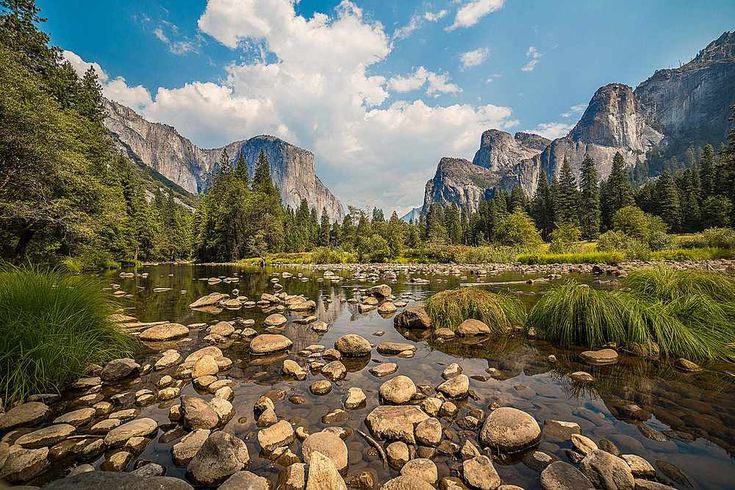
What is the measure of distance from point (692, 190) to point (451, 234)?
171ft

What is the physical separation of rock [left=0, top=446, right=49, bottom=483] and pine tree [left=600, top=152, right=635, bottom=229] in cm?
8584

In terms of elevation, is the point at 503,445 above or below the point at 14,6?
below

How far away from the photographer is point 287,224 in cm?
8256

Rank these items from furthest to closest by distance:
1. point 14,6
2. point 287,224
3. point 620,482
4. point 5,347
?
point 287,224 → point 14,6 → point 5,347 → point 620,482

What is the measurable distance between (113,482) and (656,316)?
943 centimetres

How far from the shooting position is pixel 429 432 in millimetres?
3951

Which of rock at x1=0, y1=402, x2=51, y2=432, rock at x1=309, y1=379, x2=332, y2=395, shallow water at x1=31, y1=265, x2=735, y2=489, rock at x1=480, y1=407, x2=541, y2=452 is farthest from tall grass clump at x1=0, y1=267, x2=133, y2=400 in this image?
rock at x1=480, y1=407, x2=541, y2=452

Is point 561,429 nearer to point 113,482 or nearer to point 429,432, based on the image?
point 429,432

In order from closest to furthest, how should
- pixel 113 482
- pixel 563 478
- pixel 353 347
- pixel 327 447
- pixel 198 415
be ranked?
1. pixel 113 482
2. pixel 563 478
3. pixel 327 447
4. pixel 198 415
5. pixel 353 347

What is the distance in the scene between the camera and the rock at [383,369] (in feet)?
20.3

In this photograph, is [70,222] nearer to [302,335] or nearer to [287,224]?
[302,335]

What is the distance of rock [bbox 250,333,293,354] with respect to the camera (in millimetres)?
7547

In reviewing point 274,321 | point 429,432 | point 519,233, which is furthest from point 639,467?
point 519,233

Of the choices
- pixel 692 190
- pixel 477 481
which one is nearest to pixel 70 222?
pixel 477 481
